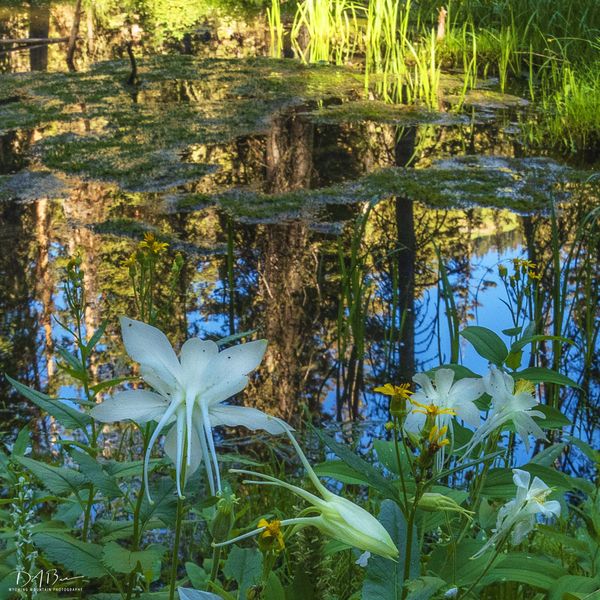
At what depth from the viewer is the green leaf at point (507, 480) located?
108 cm

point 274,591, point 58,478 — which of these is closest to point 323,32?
point 58,478

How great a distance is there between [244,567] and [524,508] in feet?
1.11

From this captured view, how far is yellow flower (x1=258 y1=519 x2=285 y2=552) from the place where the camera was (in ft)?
2.23

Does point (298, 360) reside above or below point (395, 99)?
below

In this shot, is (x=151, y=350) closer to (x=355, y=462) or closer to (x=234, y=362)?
(x=234, y=362)

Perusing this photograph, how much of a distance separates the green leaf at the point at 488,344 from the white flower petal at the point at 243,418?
0.63 m

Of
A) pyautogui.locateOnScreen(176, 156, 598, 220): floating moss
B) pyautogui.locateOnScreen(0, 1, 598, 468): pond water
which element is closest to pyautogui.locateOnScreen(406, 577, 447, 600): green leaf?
pyautogui.locateOnScreen(0, 1, 598, 468): pond water

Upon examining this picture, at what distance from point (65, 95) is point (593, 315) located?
429 cm

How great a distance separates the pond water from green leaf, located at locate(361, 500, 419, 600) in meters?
1.56

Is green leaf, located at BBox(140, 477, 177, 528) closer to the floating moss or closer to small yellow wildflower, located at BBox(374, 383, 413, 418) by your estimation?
small yellow wildflower, located at BBox(374, 383, 413, 418)

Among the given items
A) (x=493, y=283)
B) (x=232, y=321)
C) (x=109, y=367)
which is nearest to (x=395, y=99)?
(x=493, y=283)

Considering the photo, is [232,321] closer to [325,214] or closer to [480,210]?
[325,214]

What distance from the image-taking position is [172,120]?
559 cm

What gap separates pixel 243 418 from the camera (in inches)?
30.1
